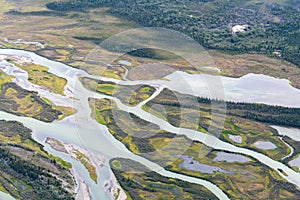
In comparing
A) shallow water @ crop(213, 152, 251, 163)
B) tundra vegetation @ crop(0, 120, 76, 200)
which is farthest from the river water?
tundra vegetation @ crop(0, 120, 76, 200)

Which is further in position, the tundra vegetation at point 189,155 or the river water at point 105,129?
the river water at point 105,129

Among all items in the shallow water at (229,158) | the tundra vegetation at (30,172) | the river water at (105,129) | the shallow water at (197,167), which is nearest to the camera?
Answer: the tundra vegetation at (30,172)

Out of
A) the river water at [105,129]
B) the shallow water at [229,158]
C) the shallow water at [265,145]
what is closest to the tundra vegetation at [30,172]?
the river water at [105,129]

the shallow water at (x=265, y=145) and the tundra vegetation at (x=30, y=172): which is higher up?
the shallow water at (x=265, y=145)

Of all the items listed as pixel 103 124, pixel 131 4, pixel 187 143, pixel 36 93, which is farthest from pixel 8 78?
pixel 131 4

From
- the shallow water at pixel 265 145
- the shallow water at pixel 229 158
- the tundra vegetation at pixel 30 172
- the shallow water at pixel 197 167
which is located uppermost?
the shallow water at pixel 265 145

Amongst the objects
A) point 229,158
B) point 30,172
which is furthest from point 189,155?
point 30,172

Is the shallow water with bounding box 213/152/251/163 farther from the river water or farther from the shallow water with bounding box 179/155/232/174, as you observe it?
the shallow water with bounding box 179/155/232/174

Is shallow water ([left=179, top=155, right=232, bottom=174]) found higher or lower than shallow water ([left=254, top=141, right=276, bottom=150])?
lower

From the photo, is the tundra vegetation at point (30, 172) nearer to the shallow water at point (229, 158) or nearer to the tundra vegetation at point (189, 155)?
the tundra vegetation at point (189, 155)
